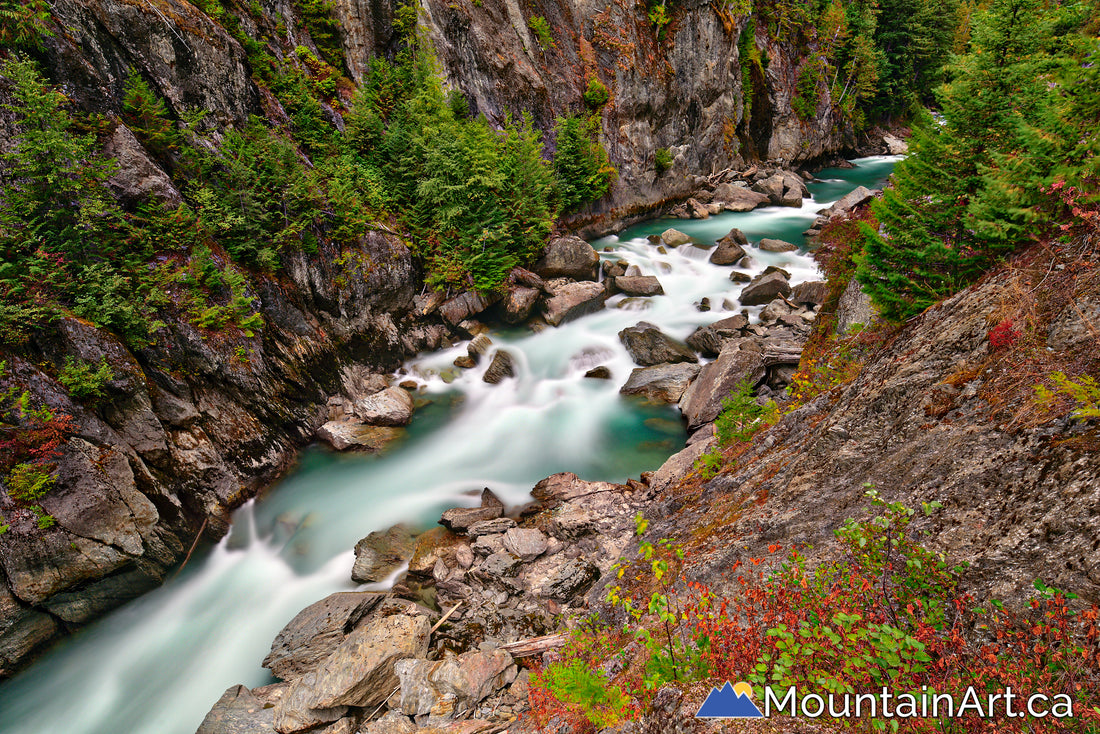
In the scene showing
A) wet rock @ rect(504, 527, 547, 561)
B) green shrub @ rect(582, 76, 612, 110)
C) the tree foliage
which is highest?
green shrub @ rect(582, 76, 612, 110)

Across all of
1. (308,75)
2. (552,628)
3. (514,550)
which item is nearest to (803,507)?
(552,628)

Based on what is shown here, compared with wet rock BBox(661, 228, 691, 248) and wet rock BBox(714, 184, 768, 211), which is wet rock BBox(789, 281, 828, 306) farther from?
wet rock BBox(714, 184, 768, 211)

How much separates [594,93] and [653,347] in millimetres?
15763

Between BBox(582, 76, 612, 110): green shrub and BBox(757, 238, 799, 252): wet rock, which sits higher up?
BBox(582, 76, 612, 110): green shrub

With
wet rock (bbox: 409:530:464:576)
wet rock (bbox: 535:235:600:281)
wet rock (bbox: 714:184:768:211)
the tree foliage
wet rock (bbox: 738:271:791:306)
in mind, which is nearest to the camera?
the tree foliage

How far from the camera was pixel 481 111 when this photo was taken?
20.1 m

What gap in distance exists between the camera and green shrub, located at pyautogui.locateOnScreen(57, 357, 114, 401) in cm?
774

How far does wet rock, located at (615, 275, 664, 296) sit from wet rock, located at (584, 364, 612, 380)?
4833 millimetres

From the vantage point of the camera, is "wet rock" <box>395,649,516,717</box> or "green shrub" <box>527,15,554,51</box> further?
"green shrub" <box>527,15,554,51</box>

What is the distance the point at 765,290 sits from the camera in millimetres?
16156

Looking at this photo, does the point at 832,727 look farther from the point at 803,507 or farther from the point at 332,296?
the point at 332,296

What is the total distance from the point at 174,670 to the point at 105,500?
301 cm

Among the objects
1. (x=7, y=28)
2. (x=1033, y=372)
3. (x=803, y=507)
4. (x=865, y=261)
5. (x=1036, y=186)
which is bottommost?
(x=803, y=507)

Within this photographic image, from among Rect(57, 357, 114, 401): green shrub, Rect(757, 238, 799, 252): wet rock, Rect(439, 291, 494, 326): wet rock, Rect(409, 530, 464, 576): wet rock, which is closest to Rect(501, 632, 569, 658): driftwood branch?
Rect(409, 530, 464, 576): wet rock
